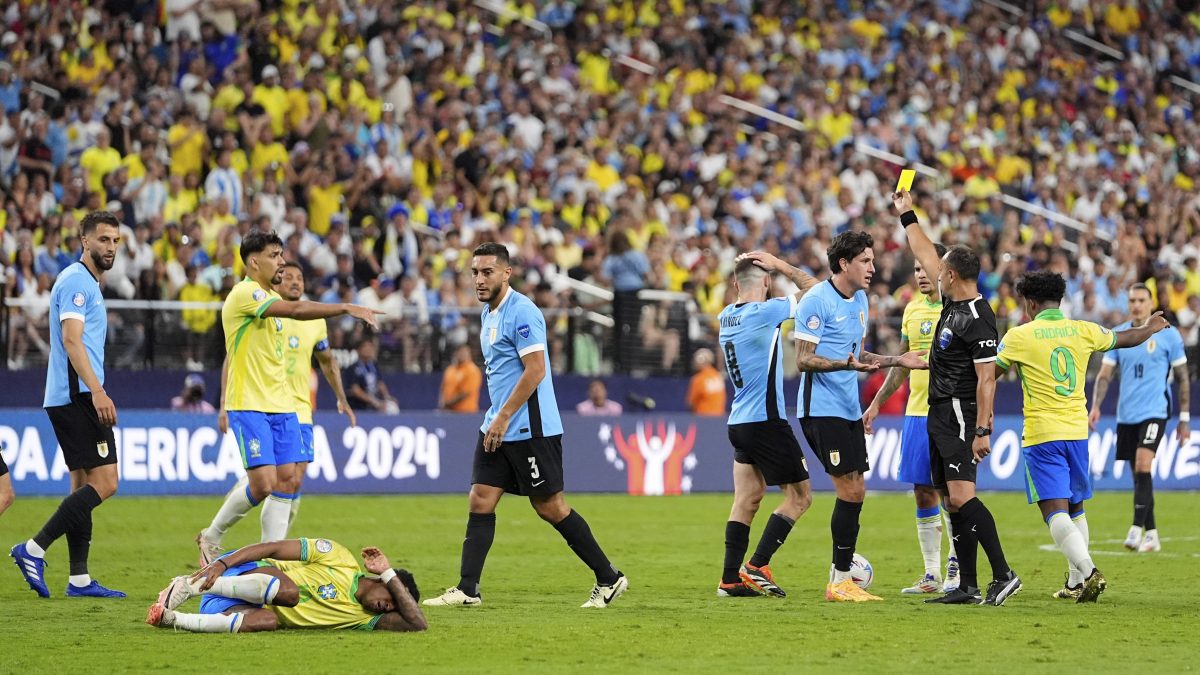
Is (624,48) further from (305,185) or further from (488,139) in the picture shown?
(305,185)

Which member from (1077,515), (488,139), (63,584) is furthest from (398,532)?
(488,139)

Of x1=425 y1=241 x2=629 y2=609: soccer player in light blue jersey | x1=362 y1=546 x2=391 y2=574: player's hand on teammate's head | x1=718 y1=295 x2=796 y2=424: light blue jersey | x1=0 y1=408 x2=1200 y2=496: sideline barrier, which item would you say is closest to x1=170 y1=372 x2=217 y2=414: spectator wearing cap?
x1=0 y1=408 x2=1200 y2=496: sideline barrier

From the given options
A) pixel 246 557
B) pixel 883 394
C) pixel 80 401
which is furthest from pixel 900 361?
pixel 80 401

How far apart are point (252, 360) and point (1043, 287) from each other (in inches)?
207

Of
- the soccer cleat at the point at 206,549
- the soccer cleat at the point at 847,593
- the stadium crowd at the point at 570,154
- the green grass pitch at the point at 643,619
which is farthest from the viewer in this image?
the stadium crowd at the point at 570,154

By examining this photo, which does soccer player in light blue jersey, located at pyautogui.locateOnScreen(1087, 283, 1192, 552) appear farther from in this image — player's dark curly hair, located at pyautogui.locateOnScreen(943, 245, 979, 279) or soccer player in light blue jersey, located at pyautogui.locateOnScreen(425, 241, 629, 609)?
soccer player in light blue jersey, located at pyautogui.locateOnScreen(425, 241, 629, 609)

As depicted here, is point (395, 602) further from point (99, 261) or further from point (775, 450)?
point (99, 261)

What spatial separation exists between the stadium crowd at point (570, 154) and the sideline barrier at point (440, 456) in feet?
3.45

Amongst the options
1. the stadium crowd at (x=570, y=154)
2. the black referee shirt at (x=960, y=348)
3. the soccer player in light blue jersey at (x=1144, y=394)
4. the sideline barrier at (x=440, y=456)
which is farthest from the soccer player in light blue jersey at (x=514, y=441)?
the stadium crowd at (x=570, y=154)

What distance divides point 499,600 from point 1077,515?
3940mm

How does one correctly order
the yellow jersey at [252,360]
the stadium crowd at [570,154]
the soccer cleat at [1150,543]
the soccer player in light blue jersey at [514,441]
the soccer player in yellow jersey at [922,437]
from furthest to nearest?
the stadium crowd at [570,154], the soccer cleat at [1150,543], the soccer player in yellow jersey at [922,437], the yellow jersey at [252,360], the soccer player in light blue jersey at [514,441]

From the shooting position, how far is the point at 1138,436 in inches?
631

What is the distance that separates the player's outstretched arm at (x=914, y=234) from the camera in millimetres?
10867

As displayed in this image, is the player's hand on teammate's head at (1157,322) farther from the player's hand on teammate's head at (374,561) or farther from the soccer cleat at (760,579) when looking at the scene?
the player's hand on teammate's head at (374,561)
